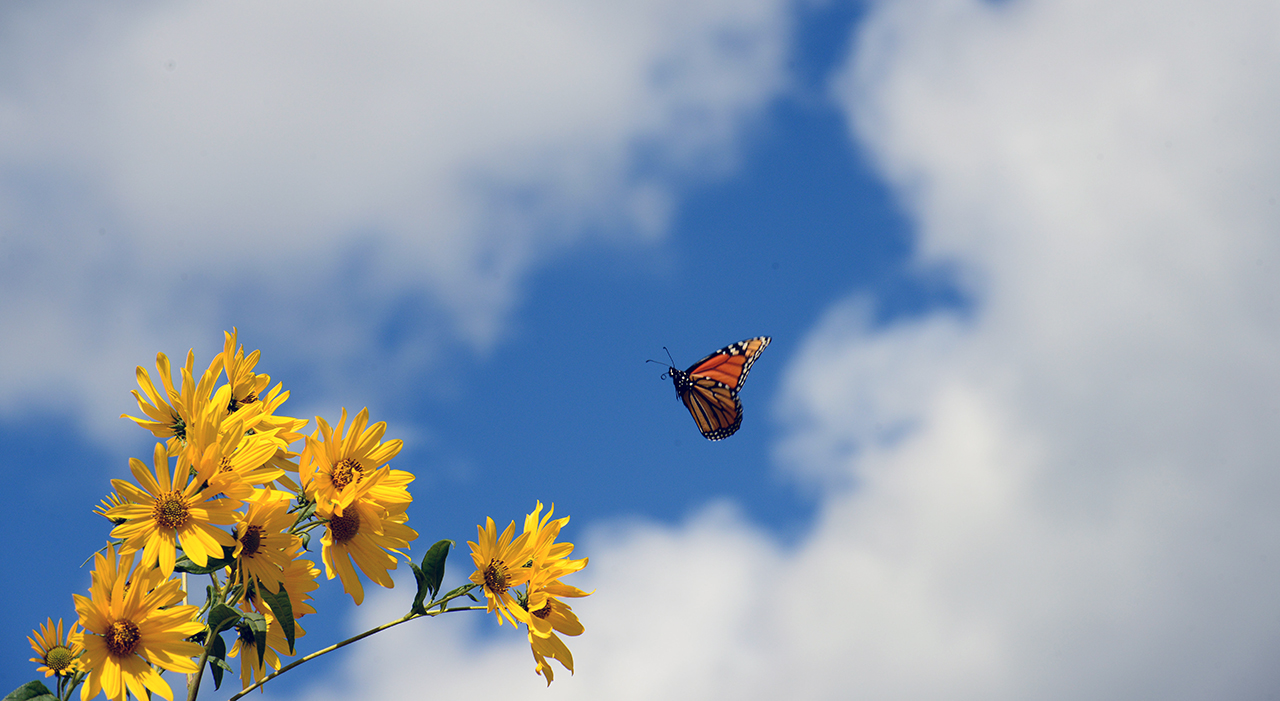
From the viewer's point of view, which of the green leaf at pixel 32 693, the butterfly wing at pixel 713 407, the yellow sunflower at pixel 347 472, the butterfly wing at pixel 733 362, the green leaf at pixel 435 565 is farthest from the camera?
the butterfly wing at pixel 713 407

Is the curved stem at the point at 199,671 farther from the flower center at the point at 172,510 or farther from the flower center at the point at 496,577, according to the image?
the flower center at the point at 496,577

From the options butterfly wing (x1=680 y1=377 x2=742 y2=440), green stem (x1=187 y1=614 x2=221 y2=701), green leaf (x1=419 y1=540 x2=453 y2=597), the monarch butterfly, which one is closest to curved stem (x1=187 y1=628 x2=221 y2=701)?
green stem (x1=187 y1=614 x2=221 y2=701)

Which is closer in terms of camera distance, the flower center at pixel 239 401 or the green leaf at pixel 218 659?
the green leaf at pixel 218 659

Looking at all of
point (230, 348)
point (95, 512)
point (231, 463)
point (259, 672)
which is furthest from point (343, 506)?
point (230, 348)

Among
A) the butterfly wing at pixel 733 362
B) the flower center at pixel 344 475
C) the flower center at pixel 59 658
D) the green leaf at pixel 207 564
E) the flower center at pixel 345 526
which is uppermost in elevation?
the butterfly wing at pixel 733 362

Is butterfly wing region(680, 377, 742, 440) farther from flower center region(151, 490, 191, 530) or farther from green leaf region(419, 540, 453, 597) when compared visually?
flower center region(151, 490, 191, 530)

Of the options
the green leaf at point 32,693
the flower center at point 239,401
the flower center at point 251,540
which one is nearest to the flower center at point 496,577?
the flower center at point 251,540

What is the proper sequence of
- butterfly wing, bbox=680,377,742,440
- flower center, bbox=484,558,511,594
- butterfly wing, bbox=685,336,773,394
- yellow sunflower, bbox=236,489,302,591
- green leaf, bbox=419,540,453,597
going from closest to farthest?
yellow sunflower, bbox=236,489,302,591 < green leaf, bbox=419,540,453,597 < flower center, bbox=484,558,511,594 < butterfly wing, bbox=685,336,773,394 < butterfly wing, bbox=680,377,742,440
